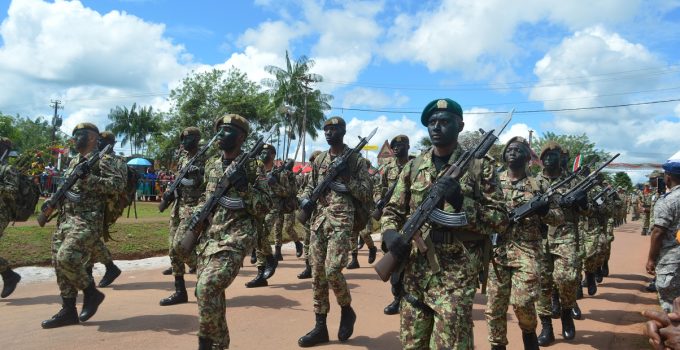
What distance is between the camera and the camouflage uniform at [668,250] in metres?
4.89

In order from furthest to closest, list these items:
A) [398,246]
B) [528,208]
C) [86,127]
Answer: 1. [86,127]
2. [528,208]
3. [398,246]

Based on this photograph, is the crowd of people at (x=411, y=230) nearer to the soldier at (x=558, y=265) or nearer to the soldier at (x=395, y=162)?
the soldier at (x=558, y=265)

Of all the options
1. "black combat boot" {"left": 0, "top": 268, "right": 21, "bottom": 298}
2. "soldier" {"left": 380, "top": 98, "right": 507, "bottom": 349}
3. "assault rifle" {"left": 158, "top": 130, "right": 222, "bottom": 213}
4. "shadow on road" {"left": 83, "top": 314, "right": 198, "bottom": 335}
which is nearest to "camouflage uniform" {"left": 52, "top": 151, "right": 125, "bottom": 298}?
"shadow on road" {"left": 83, "top": 314, "right": 198, "bottom": 335}

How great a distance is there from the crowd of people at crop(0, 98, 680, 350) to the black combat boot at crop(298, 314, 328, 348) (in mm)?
11

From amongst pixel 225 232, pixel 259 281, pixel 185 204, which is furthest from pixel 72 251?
pixel 259 281

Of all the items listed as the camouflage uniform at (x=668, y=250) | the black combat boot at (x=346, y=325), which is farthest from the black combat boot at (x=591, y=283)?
the black combat boot at (x=346, y=325)

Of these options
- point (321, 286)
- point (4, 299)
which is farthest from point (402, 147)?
point (4, 299)

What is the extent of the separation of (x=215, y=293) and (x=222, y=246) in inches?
16.7

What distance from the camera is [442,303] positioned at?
3254mm

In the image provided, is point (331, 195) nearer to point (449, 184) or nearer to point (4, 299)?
point (449, 184)

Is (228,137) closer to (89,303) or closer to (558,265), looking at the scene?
(89,303)

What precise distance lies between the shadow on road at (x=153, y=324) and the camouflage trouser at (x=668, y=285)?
196 inches

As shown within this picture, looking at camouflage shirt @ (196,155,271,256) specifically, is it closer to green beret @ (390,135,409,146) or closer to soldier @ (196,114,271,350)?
soldier @ (196,114,271,350)

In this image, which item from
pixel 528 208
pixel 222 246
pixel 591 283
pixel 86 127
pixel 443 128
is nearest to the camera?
pixel 443 128
